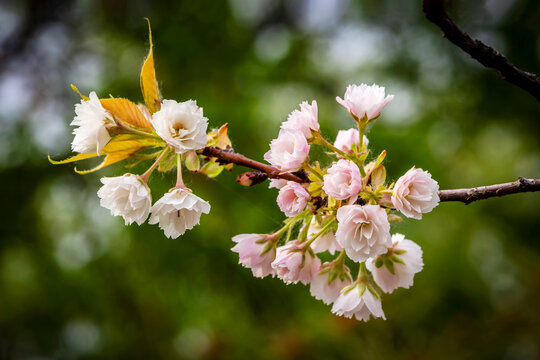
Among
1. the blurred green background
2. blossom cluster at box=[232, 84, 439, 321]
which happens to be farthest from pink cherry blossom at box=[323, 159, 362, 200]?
the blurred green background

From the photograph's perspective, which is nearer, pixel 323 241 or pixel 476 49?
pixel 476 49

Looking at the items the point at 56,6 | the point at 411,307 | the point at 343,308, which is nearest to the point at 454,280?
the point at 411,307

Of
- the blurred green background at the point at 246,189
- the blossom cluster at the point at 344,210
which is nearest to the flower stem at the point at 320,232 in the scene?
the blossom cluster at the point at 344,210

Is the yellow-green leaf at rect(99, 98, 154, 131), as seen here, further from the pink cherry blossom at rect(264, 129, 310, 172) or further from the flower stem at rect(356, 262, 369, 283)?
the flower stem at rect(356, 262, 369, 283)

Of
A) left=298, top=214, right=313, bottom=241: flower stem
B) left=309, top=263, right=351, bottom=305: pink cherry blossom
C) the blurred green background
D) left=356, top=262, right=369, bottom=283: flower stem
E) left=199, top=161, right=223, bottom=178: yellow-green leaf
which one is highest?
left=199, top=161, right=223, bottom=178: yellow-green leaf

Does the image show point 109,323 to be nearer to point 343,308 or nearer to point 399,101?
point 399,101

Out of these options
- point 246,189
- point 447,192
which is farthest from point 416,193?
point 246,189

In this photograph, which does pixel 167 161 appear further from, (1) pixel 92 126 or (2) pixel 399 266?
(2) pixel 399 266
